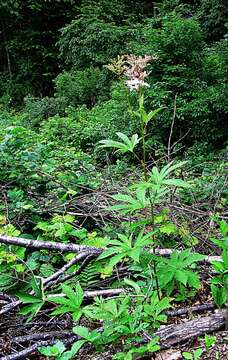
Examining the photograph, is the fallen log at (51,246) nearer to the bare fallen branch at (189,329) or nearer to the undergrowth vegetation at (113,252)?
the undergrowth vegetation at (113,252)

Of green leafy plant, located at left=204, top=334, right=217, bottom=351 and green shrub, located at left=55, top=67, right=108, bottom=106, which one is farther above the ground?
green leafy plant, located at left=204, top=334, right=217, bottom=351

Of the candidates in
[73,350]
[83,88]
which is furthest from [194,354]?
[83,88]

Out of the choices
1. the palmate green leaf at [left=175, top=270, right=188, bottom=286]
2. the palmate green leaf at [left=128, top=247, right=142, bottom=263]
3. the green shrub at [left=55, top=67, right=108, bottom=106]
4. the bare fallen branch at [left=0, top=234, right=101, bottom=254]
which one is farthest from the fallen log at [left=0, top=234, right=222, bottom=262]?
the green shrub at [left=55, top=67, right=108, bottom=106]

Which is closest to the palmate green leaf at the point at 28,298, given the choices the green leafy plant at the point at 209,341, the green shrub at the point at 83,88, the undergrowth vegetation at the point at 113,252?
the undergrowth vegetation at the point at 113,252

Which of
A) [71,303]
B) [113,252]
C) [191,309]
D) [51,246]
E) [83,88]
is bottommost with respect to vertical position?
[83,88]

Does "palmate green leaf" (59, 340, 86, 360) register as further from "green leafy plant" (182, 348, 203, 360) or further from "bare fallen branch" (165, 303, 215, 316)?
"bare fallen branch" (165, 303, 215, 316)

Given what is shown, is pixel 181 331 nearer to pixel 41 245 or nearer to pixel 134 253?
pixel 134 253

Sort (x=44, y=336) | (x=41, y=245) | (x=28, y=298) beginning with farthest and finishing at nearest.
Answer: (x=41, y=245) → (x=44, y=336) → (x=28, y=298)

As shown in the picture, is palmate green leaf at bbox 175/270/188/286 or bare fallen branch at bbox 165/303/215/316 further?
bare fallen branch at bbox 165/303/215/316

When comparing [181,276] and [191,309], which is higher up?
[181,276]

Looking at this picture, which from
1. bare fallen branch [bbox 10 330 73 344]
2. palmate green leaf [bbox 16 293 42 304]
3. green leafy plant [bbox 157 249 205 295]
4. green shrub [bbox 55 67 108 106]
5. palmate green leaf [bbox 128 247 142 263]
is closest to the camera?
palmate green leaf [bbox 128 247 142 263]

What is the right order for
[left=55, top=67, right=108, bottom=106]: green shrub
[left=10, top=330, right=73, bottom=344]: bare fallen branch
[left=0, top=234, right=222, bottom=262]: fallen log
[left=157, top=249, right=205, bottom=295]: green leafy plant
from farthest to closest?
[left=55, top=67, right=108, bottom=106]: green shrub < [left=0, top=234, right=222, bottom=262]: fallen log < [left=10, top=330, right=73, bottom=344]: bare fallen branch < [left=157, top=249, right=205, bottom=295]: green leafy plant

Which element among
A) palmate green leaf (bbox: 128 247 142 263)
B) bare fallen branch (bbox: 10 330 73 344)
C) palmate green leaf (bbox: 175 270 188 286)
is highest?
palmate green leaf (bbox: 128 247 142 263)

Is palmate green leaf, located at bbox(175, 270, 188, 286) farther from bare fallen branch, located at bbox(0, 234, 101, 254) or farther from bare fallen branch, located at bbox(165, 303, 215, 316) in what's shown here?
bare fallen branch, located at bbox(0, 234, 101, 254)
